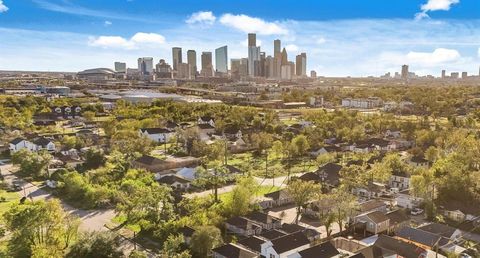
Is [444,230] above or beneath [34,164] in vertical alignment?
beneath

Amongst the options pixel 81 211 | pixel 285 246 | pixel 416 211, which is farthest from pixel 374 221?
pixel 81 211

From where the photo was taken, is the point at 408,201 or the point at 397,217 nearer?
the point at 397,217

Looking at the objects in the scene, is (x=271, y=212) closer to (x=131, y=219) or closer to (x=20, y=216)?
(x=131, y=219)

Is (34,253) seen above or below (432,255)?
above

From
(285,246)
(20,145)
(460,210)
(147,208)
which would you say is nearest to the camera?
(285,246)

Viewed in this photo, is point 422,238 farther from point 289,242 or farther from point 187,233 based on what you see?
point 187,233

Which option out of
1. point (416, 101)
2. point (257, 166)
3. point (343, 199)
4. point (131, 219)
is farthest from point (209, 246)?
point (416, 101)

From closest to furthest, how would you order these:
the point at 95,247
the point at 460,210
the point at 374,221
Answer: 1. the point at 95,247
2. the point at 374,221
3. the point at 460,210
